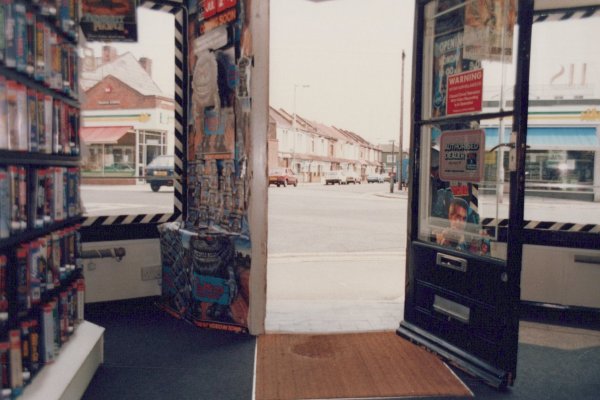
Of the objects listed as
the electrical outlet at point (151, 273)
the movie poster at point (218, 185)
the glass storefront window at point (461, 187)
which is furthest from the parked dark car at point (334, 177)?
the glass storefront window at point (461, 187)

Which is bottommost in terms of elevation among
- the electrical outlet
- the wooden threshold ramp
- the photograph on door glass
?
the wooden threshold ramp

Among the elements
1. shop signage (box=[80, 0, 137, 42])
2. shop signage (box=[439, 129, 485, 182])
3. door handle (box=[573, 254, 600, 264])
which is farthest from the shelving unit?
door handle (box=[573, 254, 600, 264])

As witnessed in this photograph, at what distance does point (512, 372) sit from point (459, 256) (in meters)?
0.82

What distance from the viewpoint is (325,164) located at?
163ft

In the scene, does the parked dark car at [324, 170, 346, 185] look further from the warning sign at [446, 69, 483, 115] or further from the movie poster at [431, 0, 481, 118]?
the warning sign at [446, 69, 483, 115]

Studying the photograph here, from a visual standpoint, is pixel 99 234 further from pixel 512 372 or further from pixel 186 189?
pixel 512 372

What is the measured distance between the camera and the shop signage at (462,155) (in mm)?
3482

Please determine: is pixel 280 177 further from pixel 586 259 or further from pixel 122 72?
pixel 586 259

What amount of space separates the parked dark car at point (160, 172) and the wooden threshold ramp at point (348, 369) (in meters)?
1.81

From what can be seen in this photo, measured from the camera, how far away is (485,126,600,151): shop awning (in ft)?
15.1

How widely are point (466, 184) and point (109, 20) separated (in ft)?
10.1

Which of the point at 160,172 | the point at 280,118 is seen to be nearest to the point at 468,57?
the point at 160,172

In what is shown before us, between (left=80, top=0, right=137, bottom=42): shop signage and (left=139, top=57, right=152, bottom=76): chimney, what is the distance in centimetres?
51

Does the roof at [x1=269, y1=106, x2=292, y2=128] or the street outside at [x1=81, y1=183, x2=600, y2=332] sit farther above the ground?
the roof at [x1=269, y1=106, x2=292, y2=128]
